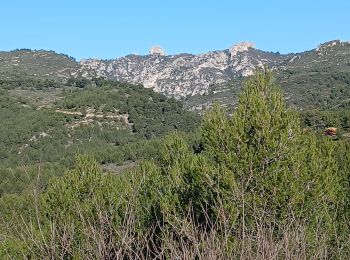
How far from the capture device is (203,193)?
16594 millimetres

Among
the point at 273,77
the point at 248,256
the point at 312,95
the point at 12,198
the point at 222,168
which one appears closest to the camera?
the point at 248,256

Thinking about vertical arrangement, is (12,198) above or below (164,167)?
below

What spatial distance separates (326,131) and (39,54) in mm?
147519

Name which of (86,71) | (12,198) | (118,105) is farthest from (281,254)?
(86,71)

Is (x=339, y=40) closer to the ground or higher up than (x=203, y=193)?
higher up

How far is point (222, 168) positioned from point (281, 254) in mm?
10371

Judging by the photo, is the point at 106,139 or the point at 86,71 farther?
the point at 86,71

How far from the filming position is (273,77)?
18.3 m

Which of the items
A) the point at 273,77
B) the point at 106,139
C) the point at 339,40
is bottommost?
the point at 106,139

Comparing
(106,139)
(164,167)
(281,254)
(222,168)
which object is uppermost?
(281,254)

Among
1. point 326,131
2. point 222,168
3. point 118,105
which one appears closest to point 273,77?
point 222,168

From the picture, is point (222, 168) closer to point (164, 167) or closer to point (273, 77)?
point (273, 77)

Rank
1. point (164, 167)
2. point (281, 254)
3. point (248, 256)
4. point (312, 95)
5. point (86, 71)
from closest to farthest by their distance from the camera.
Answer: point (248, 256) → point (281, 254) → point (164, 167) → point (312, 95) → point (86, 71)

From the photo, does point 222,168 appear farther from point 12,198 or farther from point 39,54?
point 39,54
